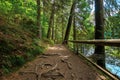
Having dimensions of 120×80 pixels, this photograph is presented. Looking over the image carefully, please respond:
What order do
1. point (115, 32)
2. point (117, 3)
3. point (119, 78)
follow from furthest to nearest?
point (117, 3), point (115, 32), point (119, 78)

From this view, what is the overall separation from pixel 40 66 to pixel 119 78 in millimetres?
3217

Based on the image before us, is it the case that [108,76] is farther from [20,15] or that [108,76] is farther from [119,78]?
[20,15]

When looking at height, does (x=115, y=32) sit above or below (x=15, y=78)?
above

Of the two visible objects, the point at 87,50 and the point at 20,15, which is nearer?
the point at 87,50

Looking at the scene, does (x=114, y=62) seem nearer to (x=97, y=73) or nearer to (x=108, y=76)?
(x=108, y=76)

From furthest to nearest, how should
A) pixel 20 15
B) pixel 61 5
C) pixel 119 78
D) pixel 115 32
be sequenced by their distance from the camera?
pixel 61 5 < pixel 20 15 < pixel 115 32 < pixel 119 78

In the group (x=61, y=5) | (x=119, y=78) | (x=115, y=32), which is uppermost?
(x=61, y=5)

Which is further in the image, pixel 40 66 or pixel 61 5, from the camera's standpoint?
pixel 61 5

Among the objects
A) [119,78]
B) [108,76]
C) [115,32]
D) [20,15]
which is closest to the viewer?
[119,78]

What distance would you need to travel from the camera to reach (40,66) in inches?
247

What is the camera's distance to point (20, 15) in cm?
1509

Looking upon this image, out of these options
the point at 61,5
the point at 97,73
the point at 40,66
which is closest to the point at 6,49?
the point at 40,66

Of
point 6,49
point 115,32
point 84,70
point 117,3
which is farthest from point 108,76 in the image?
point 117,3

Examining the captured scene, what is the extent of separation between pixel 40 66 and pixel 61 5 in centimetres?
1082
